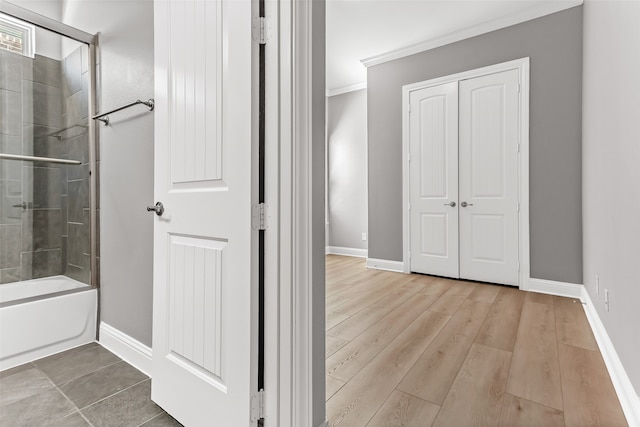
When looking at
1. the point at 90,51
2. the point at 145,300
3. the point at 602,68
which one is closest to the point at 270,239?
the point at 145,300

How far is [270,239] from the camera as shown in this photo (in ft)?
3.54

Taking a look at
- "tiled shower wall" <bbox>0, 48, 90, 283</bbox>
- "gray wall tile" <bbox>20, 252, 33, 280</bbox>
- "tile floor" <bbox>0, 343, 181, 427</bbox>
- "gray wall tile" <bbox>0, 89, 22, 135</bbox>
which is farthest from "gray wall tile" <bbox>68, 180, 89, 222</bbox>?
"tile floor" <bbox>0, 343, 181, 427</bbox>

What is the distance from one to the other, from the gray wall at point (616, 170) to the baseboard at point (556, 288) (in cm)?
58

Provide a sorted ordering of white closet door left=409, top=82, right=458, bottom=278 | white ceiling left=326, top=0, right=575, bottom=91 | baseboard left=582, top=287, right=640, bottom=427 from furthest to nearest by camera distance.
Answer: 1. white closet door left=409, top=82, right=458, bottom=278
2. white ceiling left=326, top=0, right=575, bottom=91
3. baseboard left=582, top=287, right=640, bottom=427

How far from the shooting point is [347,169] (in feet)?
18.2

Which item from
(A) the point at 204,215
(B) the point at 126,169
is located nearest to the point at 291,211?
(A) the point at 204,215

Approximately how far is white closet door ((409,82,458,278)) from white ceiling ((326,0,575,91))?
641 millimetres

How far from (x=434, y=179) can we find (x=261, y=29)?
320 cm

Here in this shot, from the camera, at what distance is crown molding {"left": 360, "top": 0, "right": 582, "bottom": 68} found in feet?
9.97

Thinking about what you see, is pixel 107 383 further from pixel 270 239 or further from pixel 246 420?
pixel 270 239

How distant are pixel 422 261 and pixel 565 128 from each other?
6.64 ft

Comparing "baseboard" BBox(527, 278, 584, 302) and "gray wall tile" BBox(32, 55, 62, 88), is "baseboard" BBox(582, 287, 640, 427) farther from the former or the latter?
"gray wall tile" BBox(32, 55, 62, 88)

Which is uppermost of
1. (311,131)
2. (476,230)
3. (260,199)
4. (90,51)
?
(90,51)

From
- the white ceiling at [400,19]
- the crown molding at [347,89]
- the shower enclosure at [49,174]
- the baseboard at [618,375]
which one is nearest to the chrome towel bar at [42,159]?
the shower enclosure at [49,174]
